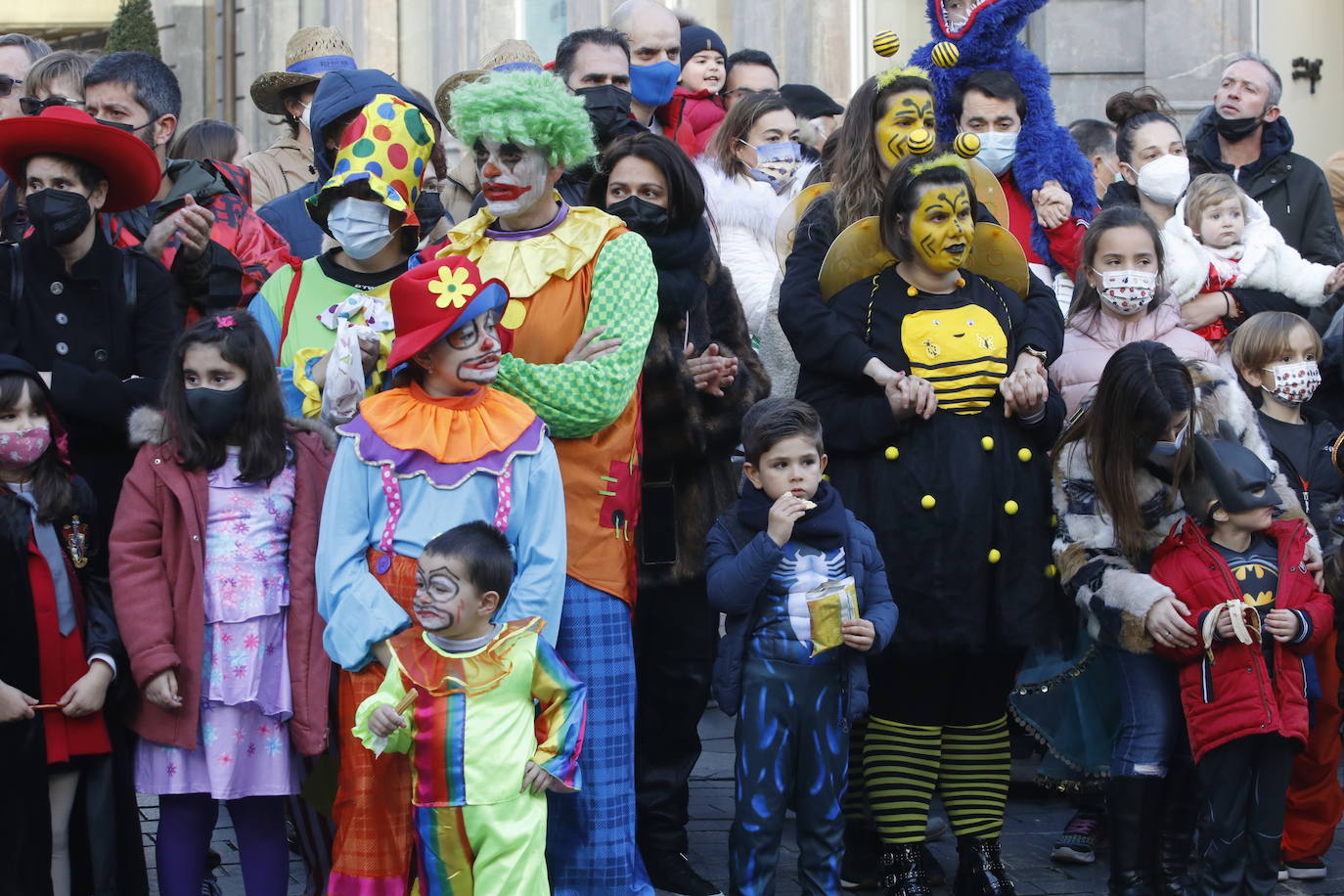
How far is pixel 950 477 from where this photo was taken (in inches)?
215

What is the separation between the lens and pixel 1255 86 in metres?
7.92

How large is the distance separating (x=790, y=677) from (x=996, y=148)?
2.61m

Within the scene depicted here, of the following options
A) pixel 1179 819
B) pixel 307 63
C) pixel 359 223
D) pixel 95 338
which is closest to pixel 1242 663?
pixel 1179 819

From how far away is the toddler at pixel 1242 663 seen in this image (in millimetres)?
5234

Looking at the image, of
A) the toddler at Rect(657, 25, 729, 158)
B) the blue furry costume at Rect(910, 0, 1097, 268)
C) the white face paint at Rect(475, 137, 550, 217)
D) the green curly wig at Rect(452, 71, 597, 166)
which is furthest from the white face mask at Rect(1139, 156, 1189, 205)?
the white face paint at Rect(475, 137, 550, 217)

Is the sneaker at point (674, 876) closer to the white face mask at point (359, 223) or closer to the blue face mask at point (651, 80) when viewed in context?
the white face mask at point (359, 223)

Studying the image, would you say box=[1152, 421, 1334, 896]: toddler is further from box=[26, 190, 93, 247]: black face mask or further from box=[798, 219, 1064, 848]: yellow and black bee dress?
box=[26, 190, 93, 247]: black face mask

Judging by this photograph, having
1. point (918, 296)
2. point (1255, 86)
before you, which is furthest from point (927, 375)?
point (1255, 86)

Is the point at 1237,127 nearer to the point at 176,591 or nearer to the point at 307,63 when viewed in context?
the point at 307,63

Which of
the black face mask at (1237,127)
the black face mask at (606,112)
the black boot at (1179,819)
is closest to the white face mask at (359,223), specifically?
the black face mask at (606,112)

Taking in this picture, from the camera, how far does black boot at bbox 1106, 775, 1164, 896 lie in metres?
5.38

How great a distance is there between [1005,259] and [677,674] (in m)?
1.72

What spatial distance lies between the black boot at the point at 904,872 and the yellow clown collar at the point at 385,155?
7.98ft

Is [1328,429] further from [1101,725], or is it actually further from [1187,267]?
[1101,725]
